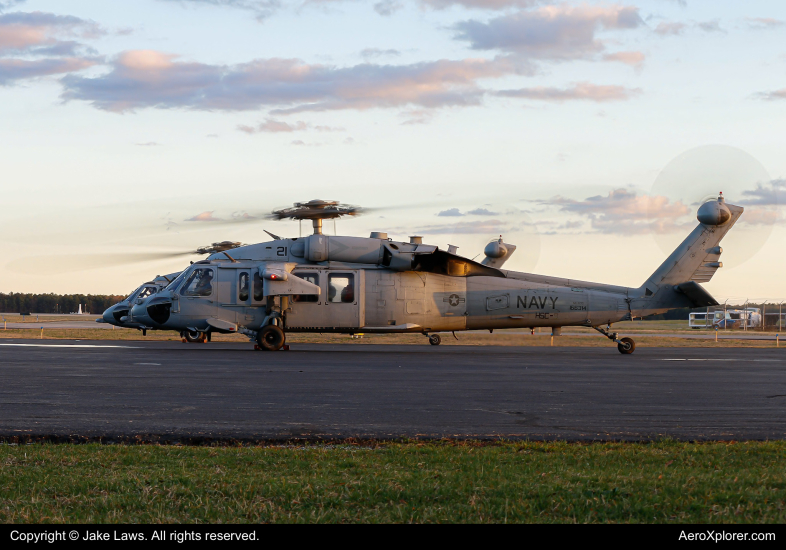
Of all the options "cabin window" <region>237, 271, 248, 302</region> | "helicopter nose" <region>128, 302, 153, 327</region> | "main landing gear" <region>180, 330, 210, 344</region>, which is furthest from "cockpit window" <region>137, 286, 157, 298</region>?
"cabin window" <region>237, 271, 248, 302</region>

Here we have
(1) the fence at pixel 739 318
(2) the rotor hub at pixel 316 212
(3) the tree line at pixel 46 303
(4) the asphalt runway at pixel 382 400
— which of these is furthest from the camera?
(3) the tree line at pixel 46 303

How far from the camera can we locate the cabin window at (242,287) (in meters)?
28.9

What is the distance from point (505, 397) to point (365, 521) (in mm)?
7930

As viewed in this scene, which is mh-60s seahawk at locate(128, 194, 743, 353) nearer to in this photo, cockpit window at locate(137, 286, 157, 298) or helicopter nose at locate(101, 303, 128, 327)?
helicopter nose at locate(101, 303, 128, 327)

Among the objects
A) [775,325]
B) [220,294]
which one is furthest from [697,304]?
[775,325]

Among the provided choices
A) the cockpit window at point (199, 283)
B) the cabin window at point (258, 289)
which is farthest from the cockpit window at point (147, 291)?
the cabin window at point (258, 289)

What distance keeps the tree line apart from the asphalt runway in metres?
152

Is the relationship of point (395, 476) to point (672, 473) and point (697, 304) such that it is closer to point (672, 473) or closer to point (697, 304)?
point (672, 473)

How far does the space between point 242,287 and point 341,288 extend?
379cm

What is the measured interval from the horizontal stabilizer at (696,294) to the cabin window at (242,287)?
1668 cm

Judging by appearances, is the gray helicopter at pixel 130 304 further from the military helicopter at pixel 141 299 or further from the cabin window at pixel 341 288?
the cabin window at pixel 341 288

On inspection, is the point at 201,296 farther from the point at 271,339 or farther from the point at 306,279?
the point at 306,279

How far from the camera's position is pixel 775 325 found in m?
69.6

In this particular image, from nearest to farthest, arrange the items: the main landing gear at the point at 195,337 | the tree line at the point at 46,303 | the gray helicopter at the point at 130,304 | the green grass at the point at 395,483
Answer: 1. the green grass at the point at 395,483
2. the main landing gear at the point at 195,337
3. the gray helicopter at the point at 130,304
4. the tree line at the point at 46,303
